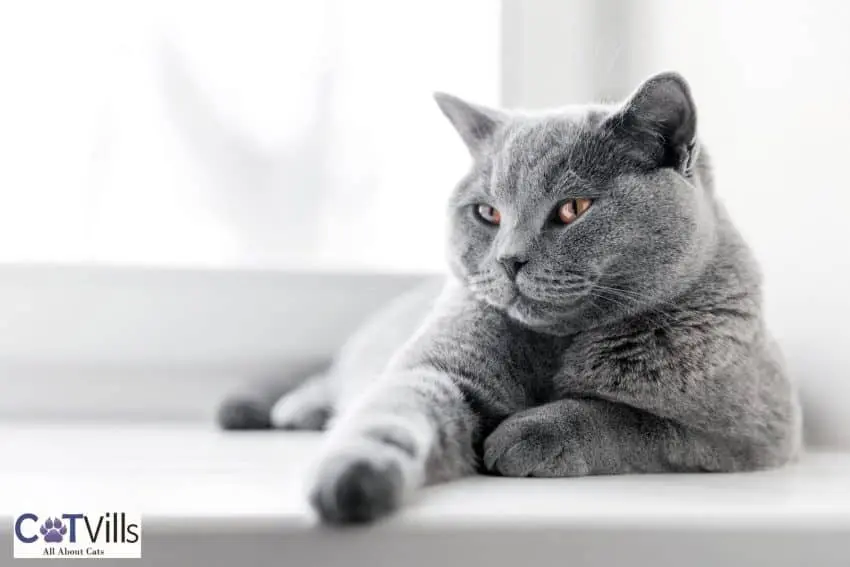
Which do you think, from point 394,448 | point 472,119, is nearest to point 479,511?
point 394,448

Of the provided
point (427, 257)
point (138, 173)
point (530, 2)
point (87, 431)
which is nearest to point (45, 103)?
point (138, 173)

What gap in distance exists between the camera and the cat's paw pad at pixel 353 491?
0.66m

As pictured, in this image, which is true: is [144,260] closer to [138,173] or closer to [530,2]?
[138,173]

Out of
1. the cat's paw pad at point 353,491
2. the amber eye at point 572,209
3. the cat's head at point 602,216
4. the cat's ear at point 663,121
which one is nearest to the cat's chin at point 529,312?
the cat's head at point 602,216

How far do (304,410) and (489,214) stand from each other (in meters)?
0.60

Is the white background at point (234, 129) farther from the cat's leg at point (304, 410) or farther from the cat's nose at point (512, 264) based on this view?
the cat's nose at point (512, 264)

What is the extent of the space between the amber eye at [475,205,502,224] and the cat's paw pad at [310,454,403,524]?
47 centimetres

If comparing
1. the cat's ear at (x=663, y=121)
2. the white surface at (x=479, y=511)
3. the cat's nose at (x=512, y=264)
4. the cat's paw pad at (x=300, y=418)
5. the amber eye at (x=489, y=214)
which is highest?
the cat's ear at (x=663, y=121)

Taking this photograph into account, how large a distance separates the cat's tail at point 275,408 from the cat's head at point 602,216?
57cm

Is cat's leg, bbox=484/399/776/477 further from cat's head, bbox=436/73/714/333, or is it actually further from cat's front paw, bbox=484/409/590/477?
cat's head, bbox=436/73/714/333

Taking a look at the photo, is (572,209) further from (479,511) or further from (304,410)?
(304,410)

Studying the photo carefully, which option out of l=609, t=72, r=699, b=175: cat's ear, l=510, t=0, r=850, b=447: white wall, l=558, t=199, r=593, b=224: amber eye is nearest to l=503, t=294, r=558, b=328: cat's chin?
l=558, t=199, r=593, b=224: amber eye

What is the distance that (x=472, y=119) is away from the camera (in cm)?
115

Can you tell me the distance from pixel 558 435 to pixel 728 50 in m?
0.87
